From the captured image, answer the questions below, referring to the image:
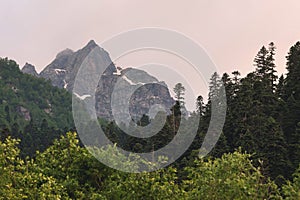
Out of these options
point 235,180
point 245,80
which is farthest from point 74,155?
point 245,80

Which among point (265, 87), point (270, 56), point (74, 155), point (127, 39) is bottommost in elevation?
point (74, 155)

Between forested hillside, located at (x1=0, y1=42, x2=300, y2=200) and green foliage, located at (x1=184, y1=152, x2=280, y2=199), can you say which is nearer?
green foliage, located at (x1=184, y1=152, x2=280, y2=199)

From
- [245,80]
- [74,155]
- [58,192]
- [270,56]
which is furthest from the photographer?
[270,56]

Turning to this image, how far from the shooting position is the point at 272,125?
6969 cm

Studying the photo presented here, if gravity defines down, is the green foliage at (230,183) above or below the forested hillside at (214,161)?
below

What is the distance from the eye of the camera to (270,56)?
283ft

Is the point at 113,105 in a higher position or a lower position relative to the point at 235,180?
higher

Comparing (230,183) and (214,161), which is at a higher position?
(214,161)

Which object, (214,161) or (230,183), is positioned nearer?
(230,183)

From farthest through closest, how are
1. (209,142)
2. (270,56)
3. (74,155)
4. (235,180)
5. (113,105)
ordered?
(270,56) → (209,142) → (113,105) → (74,155) → (235,180)

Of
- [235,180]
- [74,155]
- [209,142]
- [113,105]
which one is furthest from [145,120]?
[235,180]

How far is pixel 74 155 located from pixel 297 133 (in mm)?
35567

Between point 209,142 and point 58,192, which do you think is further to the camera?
point 209,142

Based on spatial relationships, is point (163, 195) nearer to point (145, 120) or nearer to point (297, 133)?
point (297, 133)
